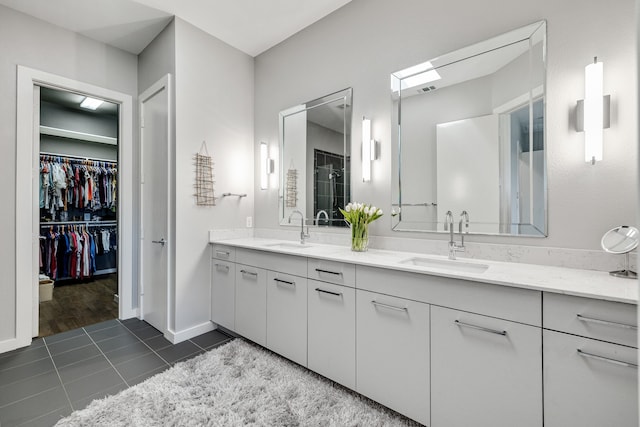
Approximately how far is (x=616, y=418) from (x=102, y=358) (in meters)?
3.09

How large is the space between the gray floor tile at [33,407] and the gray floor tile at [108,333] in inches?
32.7

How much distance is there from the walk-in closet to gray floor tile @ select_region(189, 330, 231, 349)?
1836mm

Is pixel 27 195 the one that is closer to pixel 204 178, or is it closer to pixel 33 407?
pixel 204 178

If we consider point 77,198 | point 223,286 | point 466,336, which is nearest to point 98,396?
point 223,286

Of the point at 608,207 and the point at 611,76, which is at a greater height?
the point at 611,76

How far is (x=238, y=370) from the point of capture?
208cm

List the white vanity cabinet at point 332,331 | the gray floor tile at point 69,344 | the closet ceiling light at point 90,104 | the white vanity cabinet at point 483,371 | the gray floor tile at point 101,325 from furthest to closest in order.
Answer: the closet ceiling light at point 90,104 < the gray floor tile at point 101,325 < the gray floor tile at point 69,344 < the white vanity cabinet at point 332,331 < the white vanity cabinet at point 483,371

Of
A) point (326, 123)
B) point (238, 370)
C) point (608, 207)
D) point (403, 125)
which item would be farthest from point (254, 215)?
point (608, 207)

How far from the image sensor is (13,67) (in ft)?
8.00

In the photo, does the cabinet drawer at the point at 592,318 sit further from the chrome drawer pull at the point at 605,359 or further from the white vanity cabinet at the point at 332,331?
the white vanity cabinet at the point at 332,331

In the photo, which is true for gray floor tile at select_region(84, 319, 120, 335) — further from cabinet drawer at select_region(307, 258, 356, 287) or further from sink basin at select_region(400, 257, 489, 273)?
sink basin at select_region(400, 257, 489, 273)

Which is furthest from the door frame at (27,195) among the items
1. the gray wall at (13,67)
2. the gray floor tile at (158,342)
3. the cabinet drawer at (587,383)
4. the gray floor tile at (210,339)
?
the cabinet drawer at (587,383)

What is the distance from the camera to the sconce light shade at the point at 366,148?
92.1 inches

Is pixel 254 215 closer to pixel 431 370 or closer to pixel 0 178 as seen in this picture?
pixel 0 178
